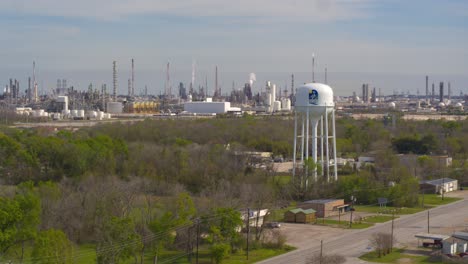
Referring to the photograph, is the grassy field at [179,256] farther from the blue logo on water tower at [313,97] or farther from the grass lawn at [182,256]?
the blue logo on water tower at [313,97]

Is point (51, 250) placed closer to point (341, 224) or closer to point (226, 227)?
point (226, 227)

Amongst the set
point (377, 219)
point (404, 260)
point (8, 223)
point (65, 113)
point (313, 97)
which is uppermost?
point (313, 97)

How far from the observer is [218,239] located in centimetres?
2234

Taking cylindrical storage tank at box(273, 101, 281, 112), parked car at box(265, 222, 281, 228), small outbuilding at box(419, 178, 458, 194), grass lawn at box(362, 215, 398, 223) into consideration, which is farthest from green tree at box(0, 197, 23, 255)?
cylindrical storage tank at box(273, 101, 281, 112)

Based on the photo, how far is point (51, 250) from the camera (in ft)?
59.3

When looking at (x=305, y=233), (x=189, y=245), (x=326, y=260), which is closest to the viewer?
(x=326, y=260)

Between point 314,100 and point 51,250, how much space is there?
19.5m

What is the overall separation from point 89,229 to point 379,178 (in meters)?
18.2

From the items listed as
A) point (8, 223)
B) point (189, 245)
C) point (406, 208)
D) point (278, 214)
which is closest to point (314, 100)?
point (406, 208)

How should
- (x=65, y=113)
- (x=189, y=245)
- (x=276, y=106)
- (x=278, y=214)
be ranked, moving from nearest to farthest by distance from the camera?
(x=189, y=245)
(x=278, y=214)
(x=65, y=113)
(x=276, y=106)

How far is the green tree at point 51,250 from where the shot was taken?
707 inches

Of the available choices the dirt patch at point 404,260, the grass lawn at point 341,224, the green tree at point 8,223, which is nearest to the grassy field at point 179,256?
the green tree at point 8,223

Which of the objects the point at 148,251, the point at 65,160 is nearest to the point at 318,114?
the point at 65,160

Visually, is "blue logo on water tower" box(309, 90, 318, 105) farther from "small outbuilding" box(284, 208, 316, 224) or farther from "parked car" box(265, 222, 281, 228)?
"parked car" box(265, 222, 281, 228)
